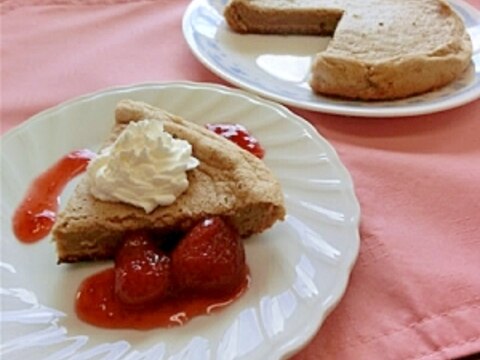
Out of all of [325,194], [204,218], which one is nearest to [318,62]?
[325,194]

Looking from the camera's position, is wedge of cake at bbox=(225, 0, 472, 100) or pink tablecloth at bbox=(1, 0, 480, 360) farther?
wedge of cake at bbox=(225, 0, 472, 100)

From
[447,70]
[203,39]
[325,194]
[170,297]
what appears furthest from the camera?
[203,39]

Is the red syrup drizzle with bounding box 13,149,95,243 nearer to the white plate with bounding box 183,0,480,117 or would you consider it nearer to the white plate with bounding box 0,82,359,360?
the white plate with bounding box 0,82,359,360

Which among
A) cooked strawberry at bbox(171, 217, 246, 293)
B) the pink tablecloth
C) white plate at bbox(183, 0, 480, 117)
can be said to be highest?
cooked strawberry at bbox(171, 217, 246, 293)

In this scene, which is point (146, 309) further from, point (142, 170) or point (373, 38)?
point (373, 38)

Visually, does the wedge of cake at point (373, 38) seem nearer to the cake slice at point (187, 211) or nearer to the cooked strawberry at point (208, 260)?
the cake slice at point (187, 211)

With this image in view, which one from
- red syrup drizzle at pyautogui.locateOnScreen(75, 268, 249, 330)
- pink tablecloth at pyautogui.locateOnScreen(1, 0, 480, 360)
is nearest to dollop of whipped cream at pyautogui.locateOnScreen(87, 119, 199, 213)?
red syrup drizzle at pyautogui.locateOnScreen(75, 268, 249, 330)

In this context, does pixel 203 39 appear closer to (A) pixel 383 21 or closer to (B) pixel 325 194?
(A) pixel 383 21

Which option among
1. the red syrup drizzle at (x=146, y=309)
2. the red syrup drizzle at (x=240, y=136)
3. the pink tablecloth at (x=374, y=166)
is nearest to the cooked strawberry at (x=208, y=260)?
the red syrup drizzle at (x=146, y=309)
